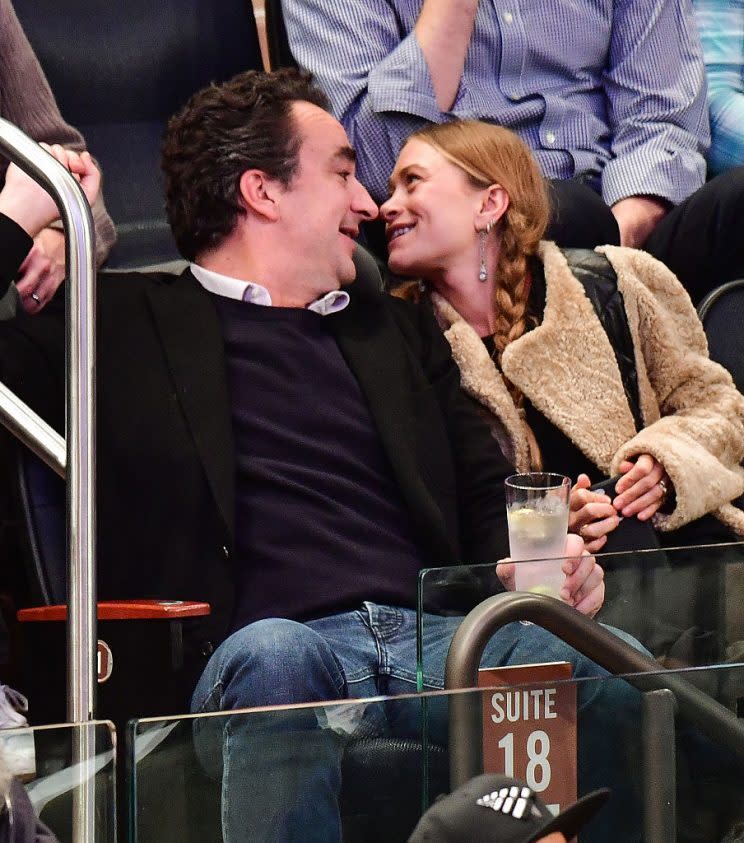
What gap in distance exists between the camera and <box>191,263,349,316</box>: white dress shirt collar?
2215mm

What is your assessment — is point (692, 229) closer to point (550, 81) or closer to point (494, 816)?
point (550, 81)

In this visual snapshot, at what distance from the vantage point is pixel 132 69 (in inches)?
114

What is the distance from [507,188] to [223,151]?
1.72 ft

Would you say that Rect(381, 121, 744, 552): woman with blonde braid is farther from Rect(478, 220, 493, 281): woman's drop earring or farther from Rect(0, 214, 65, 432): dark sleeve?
Rect(0, 214, 65, 432): dark sleeve

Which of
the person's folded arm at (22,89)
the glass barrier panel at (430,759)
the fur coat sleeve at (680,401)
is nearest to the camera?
the glass barrier panel at (430,759)

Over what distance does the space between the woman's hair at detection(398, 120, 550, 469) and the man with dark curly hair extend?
174 mm

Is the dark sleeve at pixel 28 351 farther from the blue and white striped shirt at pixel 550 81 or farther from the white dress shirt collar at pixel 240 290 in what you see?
the blue and white striped shirt at pixel 550 81

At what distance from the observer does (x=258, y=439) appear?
6.82ft

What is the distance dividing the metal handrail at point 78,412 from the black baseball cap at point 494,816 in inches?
22.2

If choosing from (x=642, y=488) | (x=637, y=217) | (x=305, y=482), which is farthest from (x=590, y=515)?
(x=637, y=217)

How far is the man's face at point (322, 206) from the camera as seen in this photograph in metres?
2.27

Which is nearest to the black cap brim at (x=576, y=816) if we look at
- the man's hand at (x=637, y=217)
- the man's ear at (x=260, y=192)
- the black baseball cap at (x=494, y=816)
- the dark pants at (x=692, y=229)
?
the black baseball cap at (x=494, y=816)

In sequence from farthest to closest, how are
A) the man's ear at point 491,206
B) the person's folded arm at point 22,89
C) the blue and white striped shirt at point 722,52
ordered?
the blue and white striped shirt at point 722,52
the man's ear at point 491,206
the person's folded arm at point 22,89

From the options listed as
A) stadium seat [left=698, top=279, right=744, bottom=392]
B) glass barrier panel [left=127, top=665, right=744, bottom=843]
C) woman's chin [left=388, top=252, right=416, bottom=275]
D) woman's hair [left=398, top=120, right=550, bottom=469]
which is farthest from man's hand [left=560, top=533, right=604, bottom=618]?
stadium seat [left=698, top=279, right=744, bottom=392]
